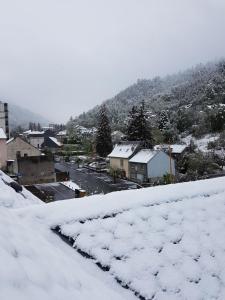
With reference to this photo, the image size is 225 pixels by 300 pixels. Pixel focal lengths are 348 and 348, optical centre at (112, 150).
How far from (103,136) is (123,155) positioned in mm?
12987

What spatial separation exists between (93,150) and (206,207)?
57.2 meters

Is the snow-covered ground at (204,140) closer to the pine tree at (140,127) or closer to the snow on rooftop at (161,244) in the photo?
the pine tree at (140,127)

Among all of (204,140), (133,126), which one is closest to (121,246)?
(133,126)

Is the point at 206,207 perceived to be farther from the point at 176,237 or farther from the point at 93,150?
the point at 93,150

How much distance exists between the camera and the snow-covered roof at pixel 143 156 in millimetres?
38250

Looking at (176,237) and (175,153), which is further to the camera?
(175,153)

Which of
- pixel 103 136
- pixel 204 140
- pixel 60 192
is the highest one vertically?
pixel 103 136

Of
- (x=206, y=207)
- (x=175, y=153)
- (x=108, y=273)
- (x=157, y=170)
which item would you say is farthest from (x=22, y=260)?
(x=175, y=153)

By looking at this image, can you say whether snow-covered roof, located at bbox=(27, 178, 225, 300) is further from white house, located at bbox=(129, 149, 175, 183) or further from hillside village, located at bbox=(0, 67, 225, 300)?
white house, located at bbox=(129, 149, 175, 183)

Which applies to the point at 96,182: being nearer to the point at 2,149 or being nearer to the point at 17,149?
the point at 17,149

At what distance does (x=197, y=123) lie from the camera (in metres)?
61.2

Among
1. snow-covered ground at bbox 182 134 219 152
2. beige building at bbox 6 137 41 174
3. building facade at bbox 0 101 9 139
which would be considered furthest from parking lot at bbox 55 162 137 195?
snow-covered ground at bbox 182 134 219 152

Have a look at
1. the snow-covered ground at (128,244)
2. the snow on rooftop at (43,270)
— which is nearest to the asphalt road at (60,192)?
the snow-covered ground at (128,244)

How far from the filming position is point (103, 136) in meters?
54.9
